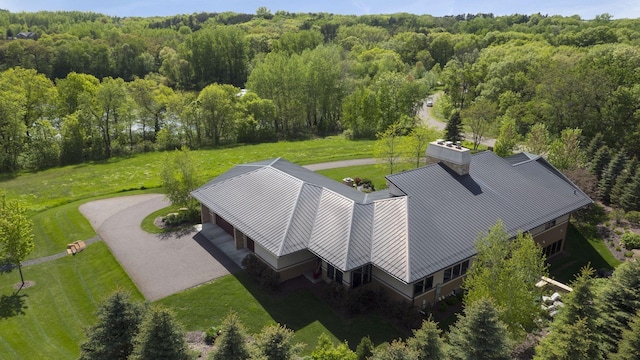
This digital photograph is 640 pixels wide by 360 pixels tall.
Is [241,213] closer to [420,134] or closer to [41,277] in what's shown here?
[41,277]

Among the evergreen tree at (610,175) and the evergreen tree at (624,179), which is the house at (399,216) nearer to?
the evergreen tree at (624,179)

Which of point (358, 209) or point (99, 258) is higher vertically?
point (358, 209)

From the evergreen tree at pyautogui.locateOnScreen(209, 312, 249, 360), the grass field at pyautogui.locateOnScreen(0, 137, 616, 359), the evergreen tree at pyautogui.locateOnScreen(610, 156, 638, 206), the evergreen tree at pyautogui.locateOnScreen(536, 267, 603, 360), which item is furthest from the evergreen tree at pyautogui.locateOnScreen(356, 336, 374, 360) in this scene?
the evergreen tree at pyautogui.locateOnScreen(610, 156, 638, 206)

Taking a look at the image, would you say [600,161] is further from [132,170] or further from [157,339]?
[132,170]

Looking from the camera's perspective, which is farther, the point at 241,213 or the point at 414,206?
the point at 241,213

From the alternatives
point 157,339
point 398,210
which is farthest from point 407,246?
point 157,339

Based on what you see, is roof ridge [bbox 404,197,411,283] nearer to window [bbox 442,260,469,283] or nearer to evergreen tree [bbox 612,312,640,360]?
window [bbox 442,260,469,283]

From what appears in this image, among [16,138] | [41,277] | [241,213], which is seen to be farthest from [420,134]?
[16,138]
